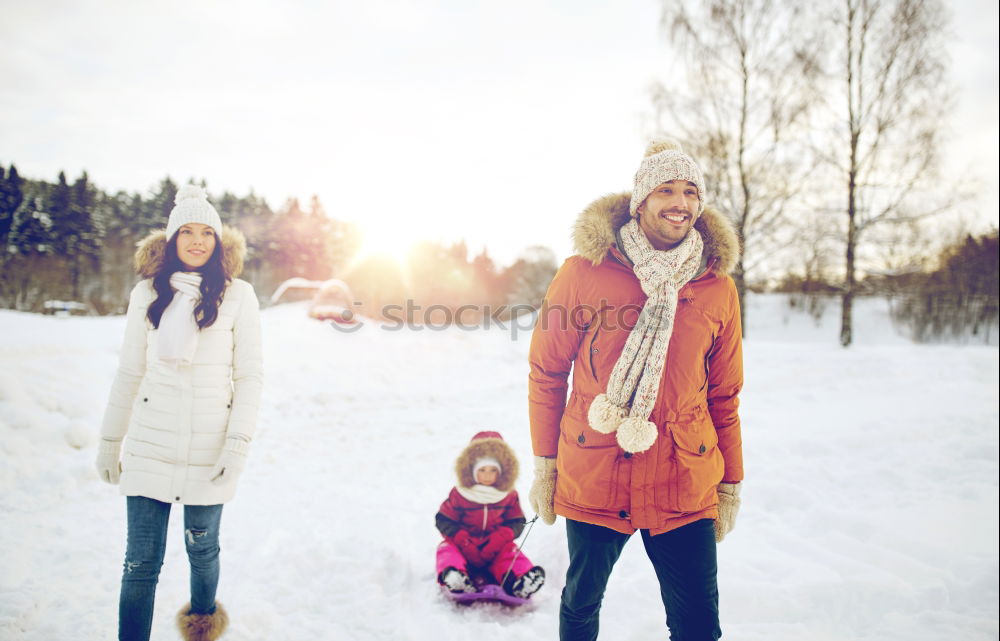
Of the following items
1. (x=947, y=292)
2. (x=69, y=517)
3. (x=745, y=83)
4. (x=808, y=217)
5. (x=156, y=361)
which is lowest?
(x=69, y=517)

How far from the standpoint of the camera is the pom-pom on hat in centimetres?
208

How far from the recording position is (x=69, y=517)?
395 centimetres

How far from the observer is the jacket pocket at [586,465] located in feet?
6.29

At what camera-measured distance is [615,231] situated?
84.6 inches

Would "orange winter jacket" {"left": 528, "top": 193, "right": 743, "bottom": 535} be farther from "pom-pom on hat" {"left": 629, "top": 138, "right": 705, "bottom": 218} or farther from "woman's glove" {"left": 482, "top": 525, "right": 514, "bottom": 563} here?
"woman's glove" {"left": 482, "top": 525, "right": 514, "bottom": 563}

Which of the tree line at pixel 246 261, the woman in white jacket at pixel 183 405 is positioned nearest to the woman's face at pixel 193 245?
the woman in white jacket at pixel 183 405

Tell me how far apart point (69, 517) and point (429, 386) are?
6693 mm

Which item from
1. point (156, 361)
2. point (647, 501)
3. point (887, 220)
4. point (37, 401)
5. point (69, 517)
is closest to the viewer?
point (647, 501)

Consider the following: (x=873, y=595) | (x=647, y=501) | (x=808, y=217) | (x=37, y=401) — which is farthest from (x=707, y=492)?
(x=808, y=217)

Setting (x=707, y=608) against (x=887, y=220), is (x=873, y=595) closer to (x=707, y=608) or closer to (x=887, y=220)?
(x=707, y=608)

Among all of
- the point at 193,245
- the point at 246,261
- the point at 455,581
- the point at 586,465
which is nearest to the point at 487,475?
the point at 455,581

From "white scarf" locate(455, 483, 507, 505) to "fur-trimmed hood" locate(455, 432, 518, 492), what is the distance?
4cm

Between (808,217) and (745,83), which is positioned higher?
(745,83)

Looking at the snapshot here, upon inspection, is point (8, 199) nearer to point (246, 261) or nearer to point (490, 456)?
point (246, 261)
